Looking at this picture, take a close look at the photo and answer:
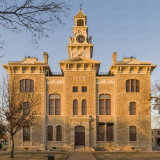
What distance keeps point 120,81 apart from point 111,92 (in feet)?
6.94

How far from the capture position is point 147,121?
32.8 metres

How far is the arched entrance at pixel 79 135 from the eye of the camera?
32500 mm

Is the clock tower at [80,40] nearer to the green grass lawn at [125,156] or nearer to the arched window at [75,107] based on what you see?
the arched window at [75,107]

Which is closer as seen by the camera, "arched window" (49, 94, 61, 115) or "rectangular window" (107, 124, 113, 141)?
"rectangular window" (107, 124, 113, 141)

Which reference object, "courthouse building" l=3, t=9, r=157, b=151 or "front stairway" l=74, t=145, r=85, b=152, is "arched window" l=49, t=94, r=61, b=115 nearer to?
"courthouse building" l=3, t=9, r=157, b=151

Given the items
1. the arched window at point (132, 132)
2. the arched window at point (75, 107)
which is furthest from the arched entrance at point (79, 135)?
the arched window at point (132, 132)

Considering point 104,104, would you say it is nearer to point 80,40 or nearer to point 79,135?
point 79,135

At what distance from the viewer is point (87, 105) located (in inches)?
1297

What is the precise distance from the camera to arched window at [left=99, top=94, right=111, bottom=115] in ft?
109

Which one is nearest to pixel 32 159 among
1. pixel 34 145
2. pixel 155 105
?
pixel 34 145

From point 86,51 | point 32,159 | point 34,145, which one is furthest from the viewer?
point 86,51

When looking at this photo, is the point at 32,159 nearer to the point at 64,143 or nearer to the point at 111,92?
the point at 64,143

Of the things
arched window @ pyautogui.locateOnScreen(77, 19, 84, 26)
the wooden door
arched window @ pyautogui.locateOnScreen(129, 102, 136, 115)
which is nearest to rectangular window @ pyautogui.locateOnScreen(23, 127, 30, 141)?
the wooden door

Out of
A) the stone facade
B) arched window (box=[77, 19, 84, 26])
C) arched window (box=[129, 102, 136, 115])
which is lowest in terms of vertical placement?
the stone facade
